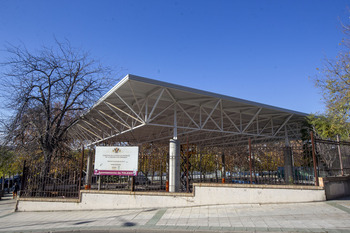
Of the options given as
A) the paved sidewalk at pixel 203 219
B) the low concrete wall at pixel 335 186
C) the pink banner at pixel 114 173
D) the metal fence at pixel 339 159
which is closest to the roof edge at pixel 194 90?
the pink banner at pixel 114 173

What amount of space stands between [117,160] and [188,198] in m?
3.77

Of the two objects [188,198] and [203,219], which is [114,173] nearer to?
[188,198]

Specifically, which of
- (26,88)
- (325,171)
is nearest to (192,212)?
(325,171)

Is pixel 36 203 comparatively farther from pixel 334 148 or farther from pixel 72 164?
pixel 334 148

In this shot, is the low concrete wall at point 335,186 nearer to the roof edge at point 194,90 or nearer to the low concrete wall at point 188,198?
the low concrete wall at point 188,198

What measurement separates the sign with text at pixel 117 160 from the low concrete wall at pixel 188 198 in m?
0.95

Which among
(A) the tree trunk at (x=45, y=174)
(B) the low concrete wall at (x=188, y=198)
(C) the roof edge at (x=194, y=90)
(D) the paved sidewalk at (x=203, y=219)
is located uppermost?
(C) the roof edge at (x=194, y=90)

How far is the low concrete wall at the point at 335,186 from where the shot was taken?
9.55 meters

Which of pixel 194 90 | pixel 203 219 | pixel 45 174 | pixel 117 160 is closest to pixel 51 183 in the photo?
pixel 45 174

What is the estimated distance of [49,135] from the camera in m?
13.5

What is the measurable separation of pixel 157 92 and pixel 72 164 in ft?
20.8

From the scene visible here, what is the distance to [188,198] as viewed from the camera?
10094 millimetres

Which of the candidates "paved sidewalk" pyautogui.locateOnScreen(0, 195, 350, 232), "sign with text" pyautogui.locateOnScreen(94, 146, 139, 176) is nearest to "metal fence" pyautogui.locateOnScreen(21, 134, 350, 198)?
"sign with text" pyautogui.locateOnScreen(94, 146, 139, 176)

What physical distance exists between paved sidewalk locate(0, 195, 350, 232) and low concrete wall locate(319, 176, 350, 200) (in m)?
0.54
